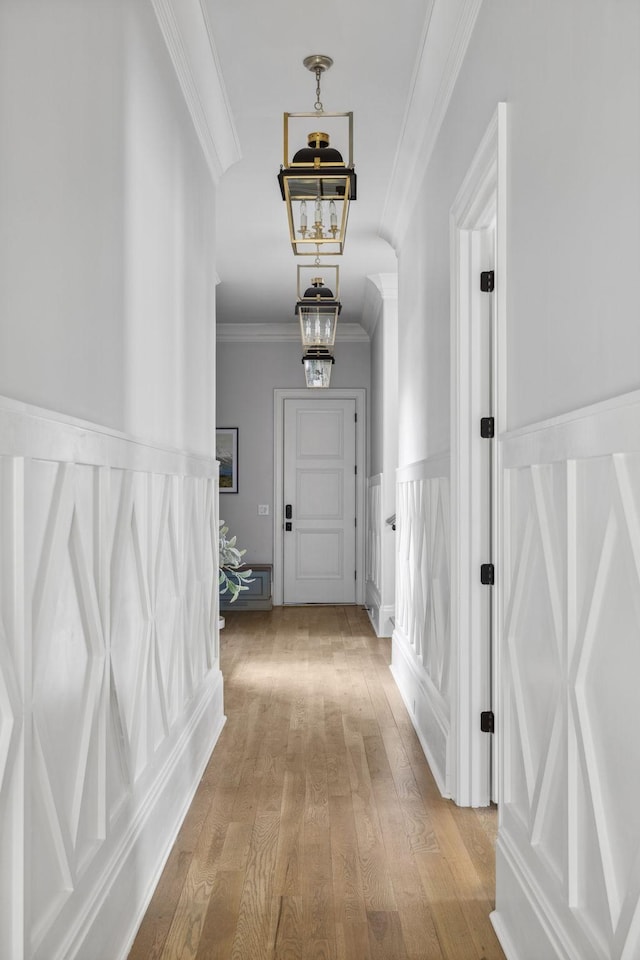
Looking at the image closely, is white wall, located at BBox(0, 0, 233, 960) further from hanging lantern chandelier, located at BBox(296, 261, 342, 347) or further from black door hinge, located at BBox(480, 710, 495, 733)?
hanging lantern chandelier, located at BBox(296, 261, 342, 347)

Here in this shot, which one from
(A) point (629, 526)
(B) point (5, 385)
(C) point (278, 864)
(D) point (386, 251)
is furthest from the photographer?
(D) point (386, 251)

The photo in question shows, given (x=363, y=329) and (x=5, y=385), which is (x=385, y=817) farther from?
(x=363, y=329)

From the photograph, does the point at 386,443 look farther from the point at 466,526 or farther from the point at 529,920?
the point at 529,920

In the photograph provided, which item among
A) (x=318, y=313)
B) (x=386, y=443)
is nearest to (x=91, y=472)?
(x=318, y=313)

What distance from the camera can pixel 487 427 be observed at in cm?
295

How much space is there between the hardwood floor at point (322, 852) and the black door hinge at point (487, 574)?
32.0 inches

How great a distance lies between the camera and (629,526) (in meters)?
1.25

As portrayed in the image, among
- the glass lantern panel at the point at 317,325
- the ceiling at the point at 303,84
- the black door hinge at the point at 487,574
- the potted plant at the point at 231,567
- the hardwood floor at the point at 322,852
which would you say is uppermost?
the ceiling at the point at 303,84

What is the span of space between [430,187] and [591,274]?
2.43m

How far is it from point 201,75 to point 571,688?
109 inches

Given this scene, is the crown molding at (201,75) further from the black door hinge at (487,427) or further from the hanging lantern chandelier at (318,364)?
the black door hinge at (487,427)

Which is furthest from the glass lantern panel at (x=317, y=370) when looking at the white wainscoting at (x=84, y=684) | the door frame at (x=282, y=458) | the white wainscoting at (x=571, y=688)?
the white wainscoting at (x=571, y=688)

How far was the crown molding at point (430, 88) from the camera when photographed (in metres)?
2.82

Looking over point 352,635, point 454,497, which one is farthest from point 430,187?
point 352,635
